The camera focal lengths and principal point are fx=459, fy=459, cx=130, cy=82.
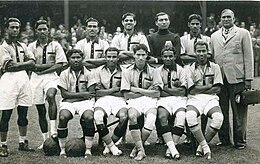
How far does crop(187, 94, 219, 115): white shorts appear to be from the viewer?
6.80 meters

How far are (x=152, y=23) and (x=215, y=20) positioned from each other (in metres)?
2.74

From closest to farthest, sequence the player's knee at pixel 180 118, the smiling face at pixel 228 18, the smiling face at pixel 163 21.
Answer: the player's knee at pixel 180 118 < the smiling face at pixel 228 18 < the smiling face at pixel 163 21

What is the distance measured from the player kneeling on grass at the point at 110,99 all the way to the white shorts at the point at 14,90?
1113 mm

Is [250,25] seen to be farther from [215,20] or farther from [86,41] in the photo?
[86,41]

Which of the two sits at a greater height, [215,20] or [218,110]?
[215,20]

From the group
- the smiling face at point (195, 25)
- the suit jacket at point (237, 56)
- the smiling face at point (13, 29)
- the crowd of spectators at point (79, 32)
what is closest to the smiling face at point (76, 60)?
the smiling face at point (13, 29)

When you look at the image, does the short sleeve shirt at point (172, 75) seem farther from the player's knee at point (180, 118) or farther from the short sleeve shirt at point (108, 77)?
the short sleeve shirt at point (108, 77)

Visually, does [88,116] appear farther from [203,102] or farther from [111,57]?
[203,102]

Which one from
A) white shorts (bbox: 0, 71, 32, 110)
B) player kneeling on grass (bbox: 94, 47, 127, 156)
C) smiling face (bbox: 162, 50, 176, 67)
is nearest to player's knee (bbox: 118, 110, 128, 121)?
player kneeling on grass (bbox: 94, 47, 127, 156)

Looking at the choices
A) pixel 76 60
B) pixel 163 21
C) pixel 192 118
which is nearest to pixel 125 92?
pixel 76 60

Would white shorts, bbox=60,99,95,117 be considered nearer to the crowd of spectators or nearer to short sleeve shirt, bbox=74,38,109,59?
short sleeve shirt, bbox=74,38,109,59

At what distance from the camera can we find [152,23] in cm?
2011

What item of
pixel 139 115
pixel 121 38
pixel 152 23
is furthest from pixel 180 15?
pixel 139 115

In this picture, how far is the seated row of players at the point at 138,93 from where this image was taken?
669 cm
